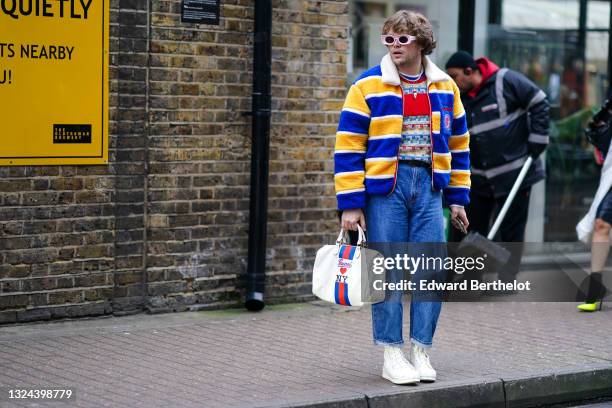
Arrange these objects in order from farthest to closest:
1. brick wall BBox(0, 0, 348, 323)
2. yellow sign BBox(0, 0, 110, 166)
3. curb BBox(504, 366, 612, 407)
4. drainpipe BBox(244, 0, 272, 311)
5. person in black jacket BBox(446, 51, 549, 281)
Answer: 1. person in black jacket BBox(446, 51, 549, 281)
2. drainpipe BBox(244, 0, 272, 311)
3. brick wall BBox(0, 0, 348, 323)
4. yellow sign BBox(0, 0, 110, 166)
5. curb BBox(504, 366, 612, 407)

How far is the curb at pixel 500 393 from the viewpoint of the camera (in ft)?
20.6

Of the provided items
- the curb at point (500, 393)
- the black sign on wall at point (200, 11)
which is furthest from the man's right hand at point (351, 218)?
the black sign on wall at point (200, 11)

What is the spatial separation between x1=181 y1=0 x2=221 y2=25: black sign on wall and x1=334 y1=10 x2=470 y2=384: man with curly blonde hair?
2.34 meters

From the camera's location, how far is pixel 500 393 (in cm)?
673

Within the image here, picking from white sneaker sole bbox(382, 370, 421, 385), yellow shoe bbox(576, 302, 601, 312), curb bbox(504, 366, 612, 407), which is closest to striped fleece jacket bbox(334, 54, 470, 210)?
white sneaker sole bbox(382, 370, 421, 385)

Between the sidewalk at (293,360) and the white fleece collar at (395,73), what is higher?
the white fleece collar at (395,73)

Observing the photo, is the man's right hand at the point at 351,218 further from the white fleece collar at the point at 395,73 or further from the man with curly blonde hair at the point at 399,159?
the white fleece collar at the point at 395,73

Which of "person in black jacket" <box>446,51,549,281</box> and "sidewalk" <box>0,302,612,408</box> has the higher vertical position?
"person in black jacket" <box>446,51,549,281</box>


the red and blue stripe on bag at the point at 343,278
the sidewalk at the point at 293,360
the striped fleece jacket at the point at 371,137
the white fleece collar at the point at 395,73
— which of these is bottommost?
the sidewalk at the point at 293,360

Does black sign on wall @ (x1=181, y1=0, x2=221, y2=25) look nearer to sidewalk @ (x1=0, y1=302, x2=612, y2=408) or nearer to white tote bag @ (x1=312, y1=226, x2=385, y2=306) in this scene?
sidewalk @ (x1=0, y1=302, x2=612, y2=408)

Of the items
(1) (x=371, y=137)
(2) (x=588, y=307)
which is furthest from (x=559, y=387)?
(2) (x=588, y=307)

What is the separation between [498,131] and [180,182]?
109 inches

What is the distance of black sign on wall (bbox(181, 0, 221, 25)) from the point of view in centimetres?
852

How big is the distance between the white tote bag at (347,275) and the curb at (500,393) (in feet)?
1.67
